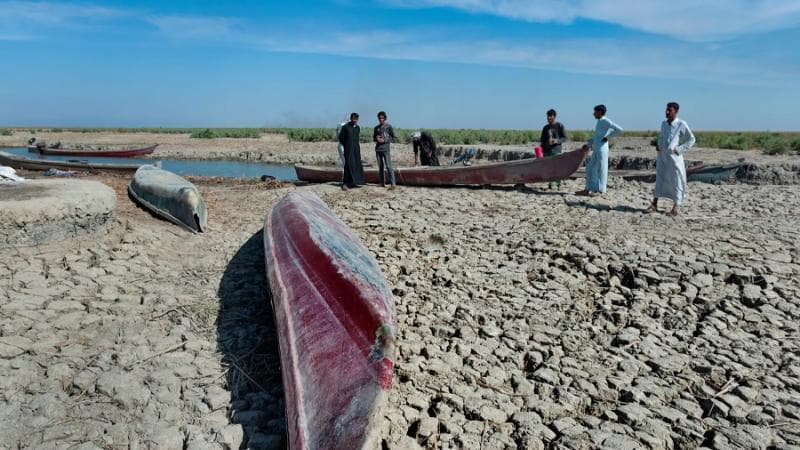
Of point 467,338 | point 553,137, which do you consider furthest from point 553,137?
point 467,338

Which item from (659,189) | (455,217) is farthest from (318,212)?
(659,189)

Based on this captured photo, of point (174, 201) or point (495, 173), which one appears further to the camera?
point (495, 173)

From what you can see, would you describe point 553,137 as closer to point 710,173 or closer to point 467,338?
point 710,173

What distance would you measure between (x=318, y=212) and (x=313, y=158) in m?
24.2

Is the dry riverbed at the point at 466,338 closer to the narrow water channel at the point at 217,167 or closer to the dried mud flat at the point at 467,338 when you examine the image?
the dried mud flat at the point at 467,338

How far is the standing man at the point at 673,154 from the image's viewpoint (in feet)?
23.6

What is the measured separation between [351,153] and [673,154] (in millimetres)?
5937

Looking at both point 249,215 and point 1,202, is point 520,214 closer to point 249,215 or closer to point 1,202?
point 249,215

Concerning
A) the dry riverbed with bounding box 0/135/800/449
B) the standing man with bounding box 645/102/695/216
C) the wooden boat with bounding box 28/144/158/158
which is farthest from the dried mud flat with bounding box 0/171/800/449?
the wooden boat with bounding box 28/144/158/158

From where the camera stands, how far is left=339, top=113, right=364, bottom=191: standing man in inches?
402

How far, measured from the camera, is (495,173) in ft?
34.7

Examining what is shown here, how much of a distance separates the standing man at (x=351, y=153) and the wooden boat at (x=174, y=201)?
10.8ft

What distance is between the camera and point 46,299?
4.68 metres

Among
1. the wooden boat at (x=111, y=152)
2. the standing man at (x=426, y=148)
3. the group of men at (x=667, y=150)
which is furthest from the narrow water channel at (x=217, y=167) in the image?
the group of men at (x=667, y=150)
